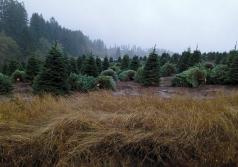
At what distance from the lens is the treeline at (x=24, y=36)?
158ft

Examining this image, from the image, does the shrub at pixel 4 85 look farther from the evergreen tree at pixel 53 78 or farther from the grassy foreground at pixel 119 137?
the grassy foreground at pixel 119 137

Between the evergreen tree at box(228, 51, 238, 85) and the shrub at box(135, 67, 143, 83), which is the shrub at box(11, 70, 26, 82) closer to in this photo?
the shrub at box(135, 67, 143, 83)

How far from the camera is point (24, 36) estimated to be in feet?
161

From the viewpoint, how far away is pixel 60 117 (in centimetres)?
357

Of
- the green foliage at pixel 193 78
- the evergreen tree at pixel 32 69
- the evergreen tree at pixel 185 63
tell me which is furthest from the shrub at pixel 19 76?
the evergreen tree at pixel 185 63

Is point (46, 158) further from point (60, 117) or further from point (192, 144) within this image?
point (192, 144)

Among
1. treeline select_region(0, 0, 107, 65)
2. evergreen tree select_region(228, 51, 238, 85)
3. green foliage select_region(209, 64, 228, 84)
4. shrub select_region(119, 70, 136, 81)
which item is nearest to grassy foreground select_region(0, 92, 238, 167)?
evergreen tree select_region(228, 51, 238, 85)

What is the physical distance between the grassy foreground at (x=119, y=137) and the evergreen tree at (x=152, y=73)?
9433mm

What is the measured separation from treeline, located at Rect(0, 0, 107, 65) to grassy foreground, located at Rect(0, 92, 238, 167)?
3442 centimetres

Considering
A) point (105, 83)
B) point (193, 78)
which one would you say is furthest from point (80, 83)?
Result: point (193, 78)

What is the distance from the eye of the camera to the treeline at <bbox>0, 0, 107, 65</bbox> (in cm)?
4809

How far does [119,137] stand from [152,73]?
10.4m

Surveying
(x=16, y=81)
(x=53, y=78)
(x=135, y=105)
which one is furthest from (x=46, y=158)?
(x=16, y=81)

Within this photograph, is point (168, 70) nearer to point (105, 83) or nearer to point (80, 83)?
point (105, 83)
